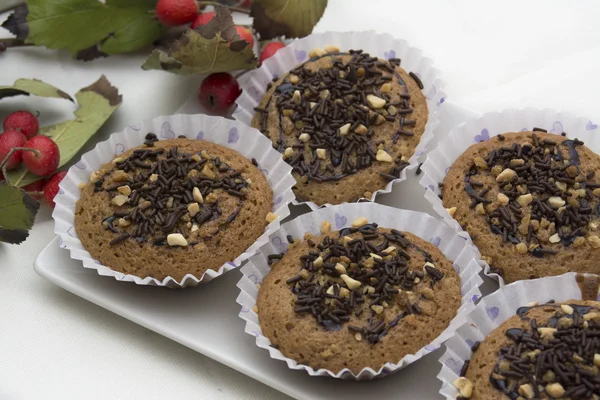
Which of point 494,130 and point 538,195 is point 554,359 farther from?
point 494,130

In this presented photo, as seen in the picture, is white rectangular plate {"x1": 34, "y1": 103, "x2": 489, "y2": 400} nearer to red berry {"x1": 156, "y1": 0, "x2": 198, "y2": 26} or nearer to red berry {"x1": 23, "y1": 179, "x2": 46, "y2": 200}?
red berry {"x1": 23, "y1": 179, "x2": 46, "y2": 200}

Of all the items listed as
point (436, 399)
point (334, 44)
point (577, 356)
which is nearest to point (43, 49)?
point (334, 44)

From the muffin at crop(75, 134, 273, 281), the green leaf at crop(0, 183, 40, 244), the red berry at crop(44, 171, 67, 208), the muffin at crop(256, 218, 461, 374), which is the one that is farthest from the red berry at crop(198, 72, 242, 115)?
the muffin at crop(256, 218, 461, 374)

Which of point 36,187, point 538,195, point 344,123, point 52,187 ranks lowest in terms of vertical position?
point 36,187

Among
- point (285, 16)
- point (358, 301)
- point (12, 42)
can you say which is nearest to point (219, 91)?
point (285, 16)

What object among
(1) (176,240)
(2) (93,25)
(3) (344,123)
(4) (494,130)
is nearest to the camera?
(1) (176,240)

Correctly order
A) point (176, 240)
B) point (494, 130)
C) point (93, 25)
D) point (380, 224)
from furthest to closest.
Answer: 1. point (93, 25)
2. point (494, 130)
3. point (380, 224)
4. point (176, 240)

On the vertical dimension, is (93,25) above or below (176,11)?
below

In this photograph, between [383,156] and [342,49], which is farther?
[342,49]
